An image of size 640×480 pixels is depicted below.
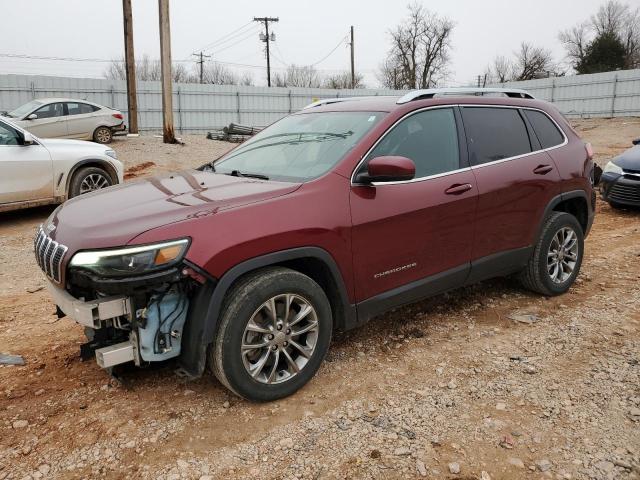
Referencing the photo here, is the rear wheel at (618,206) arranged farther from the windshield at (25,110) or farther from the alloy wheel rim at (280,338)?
the windshield at (25,110)

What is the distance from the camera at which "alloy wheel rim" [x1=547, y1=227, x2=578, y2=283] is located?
4.55m

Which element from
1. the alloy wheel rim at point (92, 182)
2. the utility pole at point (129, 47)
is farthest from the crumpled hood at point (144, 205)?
the utility pole at point (129, 47)

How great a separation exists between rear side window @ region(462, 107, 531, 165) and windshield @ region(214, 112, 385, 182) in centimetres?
84

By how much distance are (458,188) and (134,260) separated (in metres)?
2.26

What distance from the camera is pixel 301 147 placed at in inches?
144

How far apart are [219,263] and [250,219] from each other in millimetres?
303

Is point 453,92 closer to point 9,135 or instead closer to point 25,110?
point 9,135

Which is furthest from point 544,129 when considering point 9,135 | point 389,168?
point 9,135

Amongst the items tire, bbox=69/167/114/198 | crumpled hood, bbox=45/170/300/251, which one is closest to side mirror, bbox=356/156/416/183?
crumpled hood, bbox=45/170/300/251

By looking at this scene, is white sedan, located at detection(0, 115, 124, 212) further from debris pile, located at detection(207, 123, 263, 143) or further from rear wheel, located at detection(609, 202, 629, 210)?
debris pile, located at detection(207, 123, 263, 143)

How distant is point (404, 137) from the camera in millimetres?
3568

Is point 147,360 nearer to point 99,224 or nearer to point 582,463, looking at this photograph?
point 99,224

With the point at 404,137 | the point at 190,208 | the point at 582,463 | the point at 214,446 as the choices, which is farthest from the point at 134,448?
the point at 404,137

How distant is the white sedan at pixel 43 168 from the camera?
7352 millimetres
